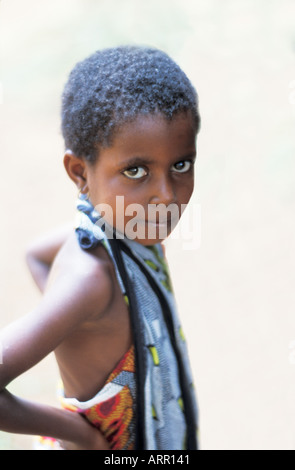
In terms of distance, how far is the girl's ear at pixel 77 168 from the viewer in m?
0.96

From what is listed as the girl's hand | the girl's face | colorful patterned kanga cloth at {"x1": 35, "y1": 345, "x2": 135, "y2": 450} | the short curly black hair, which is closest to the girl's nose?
the girl's face

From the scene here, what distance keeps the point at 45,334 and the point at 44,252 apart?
398 millimetres

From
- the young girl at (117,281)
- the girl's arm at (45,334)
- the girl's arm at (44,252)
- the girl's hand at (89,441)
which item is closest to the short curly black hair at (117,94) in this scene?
the young girl at (117,281)

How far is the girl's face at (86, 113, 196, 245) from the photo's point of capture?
2.93 feet

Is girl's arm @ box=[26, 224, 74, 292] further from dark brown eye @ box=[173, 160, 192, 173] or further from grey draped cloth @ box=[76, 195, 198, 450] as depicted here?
dark brown eye @ box=[173, 160, 192, 173]

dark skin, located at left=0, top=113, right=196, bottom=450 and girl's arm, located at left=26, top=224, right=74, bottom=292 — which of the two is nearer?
dark skin, located at left=0, top=113, right=196, bottom=450

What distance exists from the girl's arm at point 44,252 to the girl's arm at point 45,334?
0.30 m

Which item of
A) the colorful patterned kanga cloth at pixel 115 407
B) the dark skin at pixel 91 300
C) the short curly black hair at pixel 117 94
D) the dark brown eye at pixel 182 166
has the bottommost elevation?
the colorful patterned kanga cloth at pixel 115 407

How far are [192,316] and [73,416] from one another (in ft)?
3.45

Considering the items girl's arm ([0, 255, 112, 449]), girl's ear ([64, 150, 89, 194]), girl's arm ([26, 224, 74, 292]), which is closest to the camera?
girl's arm ([0, 255, 112, 449])

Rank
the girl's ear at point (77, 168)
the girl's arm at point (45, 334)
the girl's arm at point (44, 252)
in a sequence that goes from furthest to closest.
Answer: the girl's arm at point (44, 252), the girl's ear at point (77, 168), the girl's arm at point (45, 334)

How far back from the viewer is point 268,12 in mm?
2689

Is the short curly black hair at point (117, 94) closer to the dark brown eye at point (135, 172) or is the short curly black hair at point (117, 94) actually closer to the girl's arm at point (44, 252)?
the dark brown eye at point (135, 172)
